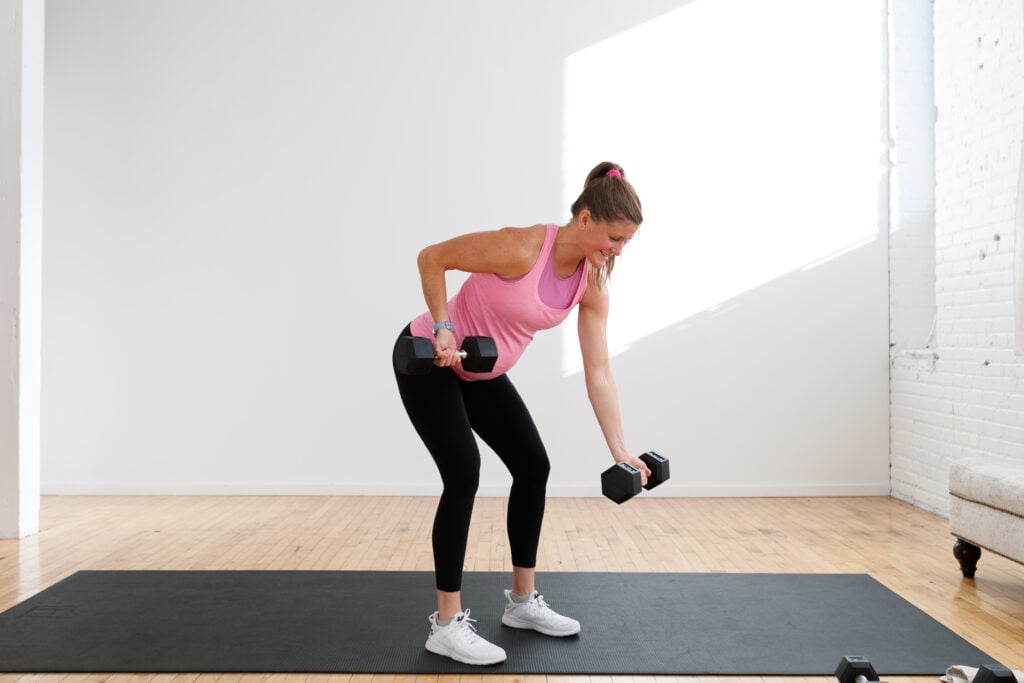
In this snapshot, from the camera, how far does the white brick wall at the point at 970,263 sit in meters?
3.74

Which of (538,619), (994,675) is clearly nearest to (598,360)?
(538,619)

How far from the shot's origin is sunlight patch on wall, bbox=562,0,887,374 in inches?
193

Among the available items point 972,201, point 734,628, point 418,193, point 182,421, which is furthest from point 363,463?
point 972,201

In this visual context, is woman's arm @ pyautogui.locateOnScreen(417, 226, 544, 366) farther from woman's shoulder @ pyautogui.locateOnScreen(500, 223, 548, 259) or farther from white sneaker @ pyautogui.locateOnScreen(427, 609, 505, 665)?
white sneaker @ pyautogui.locateOnScreen(427, 609, 505, 665)

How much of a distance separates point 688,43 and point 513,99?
3.18 ft

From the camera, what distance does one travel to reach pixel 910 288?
4855 mm

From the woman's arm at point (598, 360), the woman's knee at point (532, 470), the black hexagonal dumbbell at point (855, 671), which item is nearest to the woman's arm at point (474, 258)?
the woman's arm at point (598, 360)

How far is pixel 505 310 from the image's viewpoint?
2.24 meters

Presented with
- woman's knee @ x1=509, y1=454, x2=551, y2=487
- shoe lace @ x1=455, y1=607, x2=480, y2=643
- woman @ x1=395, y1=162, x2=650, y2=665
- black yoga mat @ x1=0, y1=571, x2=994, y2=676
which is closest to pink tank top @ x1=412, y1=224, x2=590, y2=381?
woman @ x1=395, y1=162, x2=650, y2=665

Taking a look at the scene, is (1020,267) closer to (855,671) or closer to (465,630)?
(855,671)

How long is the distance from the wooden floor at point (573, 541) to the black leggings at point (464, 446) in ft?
1.11

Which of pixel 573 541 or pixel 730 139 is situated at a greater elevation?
pixel 730 139

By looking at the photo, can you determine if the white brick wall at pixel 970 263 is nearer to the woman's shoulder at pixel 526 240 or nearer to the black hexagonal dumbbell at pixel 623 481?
the black hexagonal dumbbell at pixel 623 481

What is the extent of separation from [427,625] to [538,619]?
12.1 inches
